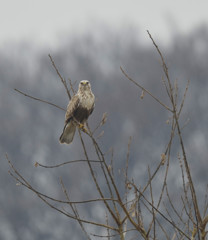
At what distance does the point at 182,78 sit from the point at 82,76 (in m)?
13.6

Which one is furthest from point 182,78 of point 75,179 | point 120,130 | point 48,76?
point 75,179

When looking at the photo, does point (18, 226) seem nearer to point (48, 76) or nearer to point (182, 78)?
point (48, 76)

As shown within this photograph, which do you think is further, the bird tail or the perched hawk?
the bird tail

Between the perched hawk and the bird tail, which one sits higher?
the perched hawk

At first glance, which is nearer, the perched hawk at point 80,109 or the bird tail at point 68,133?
the perched hawk at point 80,109

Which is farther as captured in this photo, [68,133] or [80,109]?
[68,133]

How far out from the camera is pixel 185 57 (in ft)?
275

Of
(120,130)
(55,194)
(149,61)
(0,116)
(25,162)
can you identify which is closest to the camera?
(55,194)

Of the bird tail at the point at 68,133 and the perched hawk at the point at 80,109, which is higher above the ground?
the perched hawk at the point at 80,109

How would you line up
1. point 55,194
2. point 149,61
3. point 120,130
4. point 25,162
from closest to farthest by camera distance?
point 55,194
point 25,162
point 120,130
point 149,61

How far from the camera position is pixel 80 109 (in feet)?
23.4

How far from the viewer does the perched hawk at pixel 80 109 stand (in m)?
7.14

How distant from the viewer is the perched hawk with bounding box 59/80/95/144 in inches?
281

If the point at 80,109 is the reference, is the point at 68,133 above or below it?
below
